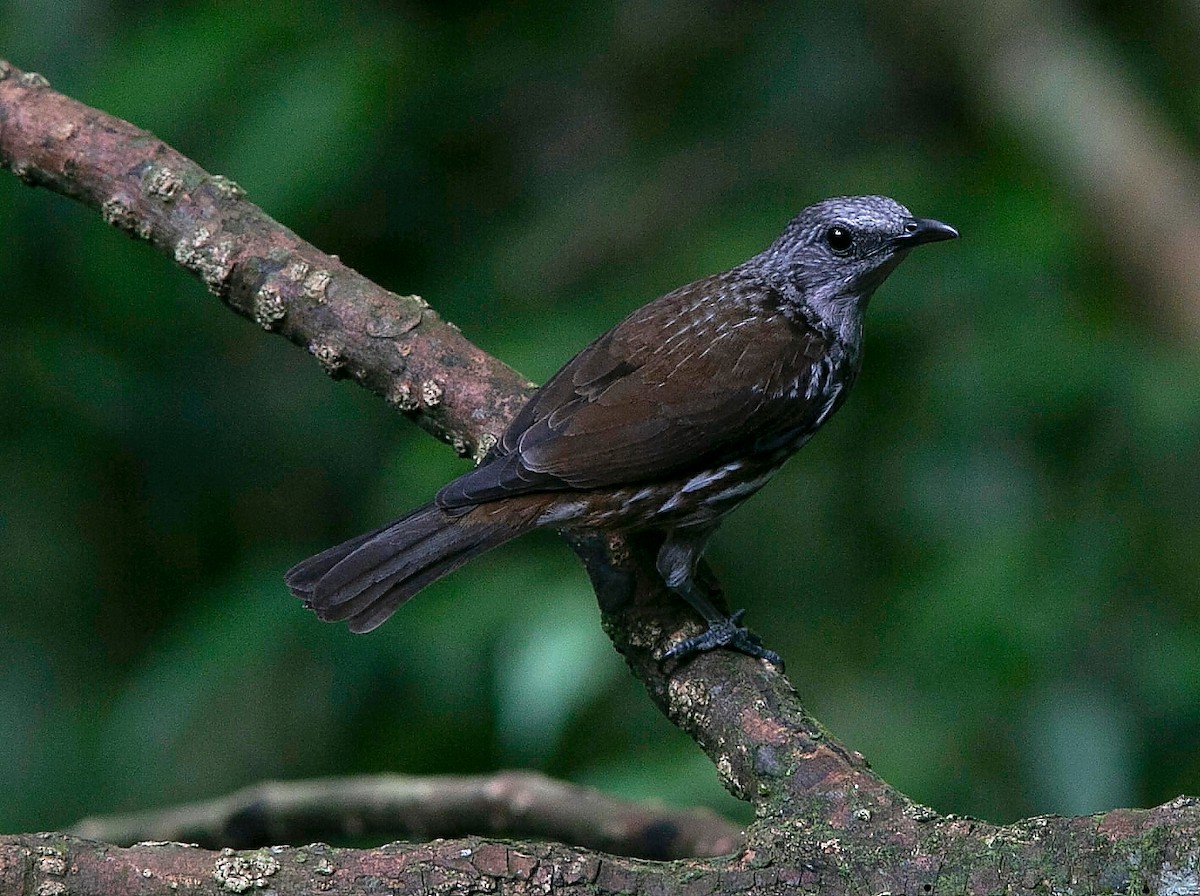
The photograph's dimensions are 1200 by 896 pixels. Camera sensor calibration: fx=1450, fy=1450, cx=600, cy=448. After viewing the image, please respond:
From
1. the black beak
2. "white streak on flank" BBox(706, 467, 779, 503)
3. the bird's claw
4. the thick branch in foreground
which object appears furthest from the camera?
the black beak

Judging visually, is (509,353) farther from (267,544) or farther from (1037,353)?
(267,544)

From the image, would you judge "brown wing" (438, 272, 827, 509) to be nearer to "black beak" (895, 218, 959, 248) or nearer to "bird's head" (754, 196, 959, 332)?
"bird's head" (754, 196, 959, 332)

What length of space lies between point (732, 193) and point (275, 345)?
6.06 feet

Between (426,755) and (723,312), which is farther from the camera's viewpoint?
(426,755)

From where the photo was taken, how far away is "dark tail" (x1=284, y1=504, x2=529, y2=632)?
293cm

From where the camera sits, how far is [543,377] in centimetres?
379

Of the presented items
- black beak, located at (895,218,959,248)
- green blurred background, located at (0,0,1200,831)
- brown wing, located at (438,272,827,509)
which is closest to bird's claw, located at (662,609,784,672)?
brown wing, located at (438,272,827,509)

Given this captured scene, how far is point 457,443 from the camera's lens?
3.18m

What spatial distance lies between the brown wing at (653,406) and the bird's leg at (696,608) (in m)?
0.16

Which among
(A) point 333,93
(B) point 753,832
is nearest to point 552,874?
(B) point 753,832

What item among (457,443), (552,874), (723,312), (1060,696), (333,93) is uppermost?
(333,93)

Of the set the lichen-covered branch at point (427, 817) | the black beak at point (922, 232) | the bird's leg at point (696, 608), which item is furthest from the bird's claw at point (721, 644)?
the black beak at point (922, 232)

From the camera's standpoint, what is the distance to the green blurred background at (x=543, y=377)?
340 cm

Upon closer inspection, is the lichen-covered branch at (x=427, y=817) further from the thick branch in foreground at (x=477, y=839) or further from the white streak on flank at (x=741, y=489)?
the white streak on flank at (x=741, y=489)
